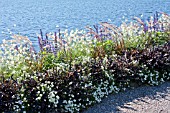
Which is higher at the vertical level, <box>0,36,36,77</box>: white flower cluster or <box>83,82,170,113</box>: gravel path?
<box>0,36,36,77</box>: white flower cluster

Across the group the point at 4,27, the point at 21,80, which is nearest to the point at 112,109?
the point at 21,80

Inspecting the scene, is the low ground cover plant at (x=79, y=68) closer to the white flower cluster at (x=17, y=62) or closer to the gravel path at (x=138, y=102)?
the white flower cluster at (x=17, y=62)

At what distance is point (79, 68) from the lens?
174 inches

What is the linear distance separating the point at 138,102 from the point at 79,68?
90 cm

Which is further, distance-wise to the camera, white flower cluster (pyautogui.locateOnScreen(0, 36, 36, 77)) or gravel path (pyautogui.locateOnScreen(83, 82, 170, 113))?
white flower cluster (pyautogui.locateOnScreen(0, 36, 36, 77))

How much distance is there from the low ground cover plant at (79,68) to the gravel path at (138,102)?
0.12 m

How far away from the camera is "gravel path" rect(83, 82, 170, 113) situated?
12.7ft

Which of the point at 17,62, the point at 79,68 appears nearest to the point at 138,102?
the point at 79,68

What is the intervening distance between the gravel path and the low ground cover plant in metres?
0.12

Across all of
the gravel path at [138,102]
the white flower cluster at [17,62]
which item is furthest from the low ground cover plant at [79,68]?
the gravel path at [138,102]

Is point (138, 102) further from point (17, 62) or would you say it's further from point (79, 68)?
point (17, 62)

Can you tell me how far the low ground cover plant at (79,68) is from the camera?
384cm

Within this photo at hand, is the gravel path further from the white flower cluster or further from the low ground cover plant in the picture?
the white flower cluster

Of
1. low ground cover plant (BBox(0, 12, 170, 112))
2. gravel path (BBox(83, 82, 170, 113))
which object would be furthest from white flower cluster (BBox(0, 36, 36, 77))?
gravel path (BBox(83, 82, 170, 113))
